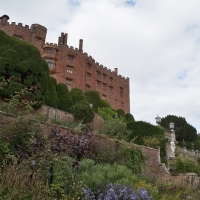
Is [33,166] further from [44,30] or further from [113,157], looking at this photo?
[44,30]

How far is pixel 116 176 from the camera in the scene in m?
6.53

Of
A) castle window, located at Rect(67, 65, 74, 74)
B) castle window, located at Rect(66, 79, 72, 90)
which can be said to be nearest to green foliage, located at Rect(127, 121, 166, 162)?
castle window, located at Rect(66, 79, 72, 90)

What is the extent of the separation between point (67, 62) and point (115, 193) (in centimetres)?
3252

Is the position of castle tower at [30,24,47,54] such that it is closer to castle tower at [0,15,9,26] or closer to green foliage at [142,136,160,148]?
castle tower at [0,15,9,26]

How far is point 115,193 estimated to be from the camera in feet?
18.2

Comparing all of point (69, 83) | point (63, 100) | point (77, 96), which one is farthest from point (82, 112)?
point (69, 83)

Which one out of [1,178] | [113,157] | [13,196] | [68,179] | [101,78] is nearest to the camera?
[13,196]

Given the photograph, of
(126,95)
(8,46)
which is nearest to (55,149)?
(8,46)

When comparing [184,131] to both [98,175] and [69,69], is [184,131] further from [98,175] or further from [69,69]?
[98,175]

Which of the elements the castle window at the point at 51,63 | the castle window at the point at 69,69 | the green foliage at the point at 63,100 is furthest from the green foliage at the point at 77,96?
the castle window at the point at 69,69

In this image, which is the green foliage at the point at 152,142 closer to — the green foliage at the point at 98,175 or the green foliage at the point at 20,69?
the green foliage at the point at 20,69

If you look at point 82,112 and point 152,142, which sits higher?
point 82,112

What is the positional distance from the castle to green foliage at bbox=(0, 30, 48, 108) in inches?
765

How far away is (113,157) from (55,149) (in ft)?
8.86
